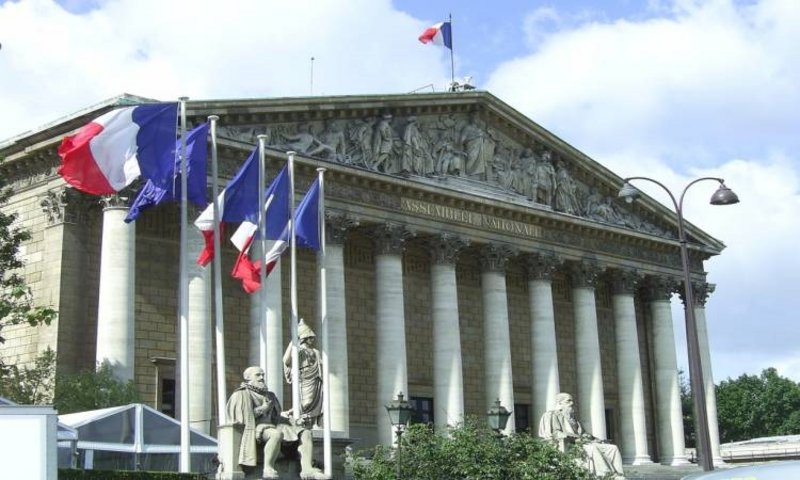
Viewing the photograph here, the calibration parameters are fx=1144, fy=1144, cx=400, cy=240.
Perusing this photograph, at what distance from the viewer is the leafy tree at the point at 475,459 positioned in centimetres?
2225

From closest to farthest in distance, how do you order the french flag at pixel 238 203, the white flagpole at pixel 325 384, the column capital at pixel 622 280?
1. the white flagpole at pixel 325 384
2. the french flag at pixel 238 203
3. the column capital at pixel 622 280

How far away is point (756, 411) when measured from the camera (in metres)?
90.8

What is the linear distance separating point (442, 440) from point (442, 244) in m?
18.5

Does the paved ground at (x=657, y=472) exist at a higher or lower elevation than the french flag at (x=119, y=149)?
lower

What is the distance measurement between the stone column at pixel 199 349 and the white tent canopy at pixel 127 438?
5311 millimetres

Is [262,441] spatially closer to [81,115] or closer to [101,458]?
[101,458]

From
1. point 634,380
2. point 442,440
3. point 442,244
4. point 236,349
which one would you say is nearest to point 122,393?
point 236,349

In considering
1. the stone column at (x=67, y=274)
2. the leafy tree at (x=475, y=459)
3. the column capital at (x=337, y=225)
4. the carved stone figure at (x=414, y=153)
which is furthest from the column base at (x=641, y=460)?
the leafy tree at (x=475, y=459)

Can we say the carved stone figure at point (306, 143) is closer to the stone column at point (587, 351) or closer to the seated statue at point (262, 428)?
the stone column at point (587, 351)

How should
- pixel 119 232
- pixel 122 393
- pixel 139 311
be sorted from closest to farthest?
pixel 122 393 < pixel 119 232 < pixel 139 311

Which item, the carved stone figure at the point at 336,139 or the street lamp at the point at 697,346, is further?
the carved stone figure at the point at 336,139

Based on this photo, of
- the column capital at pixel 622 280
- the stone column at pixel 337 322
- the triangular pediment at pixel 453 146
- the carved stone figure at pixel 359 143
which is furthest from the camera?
the column capital at pixel 622 280

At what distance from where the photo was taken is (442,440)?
23.5 metres

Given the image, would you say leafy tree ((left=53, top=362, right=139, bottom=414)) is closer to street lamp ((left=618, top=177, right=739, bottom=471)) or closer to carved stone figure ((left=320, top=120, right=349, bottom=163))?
carved stone figure ((left=320, top=120, right=349, bottom=163))
